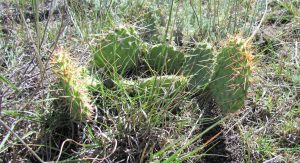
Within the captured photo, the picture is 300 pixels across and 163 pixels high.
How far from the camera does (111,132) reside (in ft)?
4.38

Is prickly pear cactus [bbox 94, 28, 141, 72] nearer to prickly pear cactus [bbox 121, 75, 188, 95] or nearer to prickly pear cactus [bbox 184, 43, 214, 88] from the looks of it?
prickly pear cactus [bbox 121, 75, 188, 95]

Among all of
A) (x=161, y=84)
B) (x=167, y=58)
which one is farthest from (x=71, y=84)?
(x=167, y=58)

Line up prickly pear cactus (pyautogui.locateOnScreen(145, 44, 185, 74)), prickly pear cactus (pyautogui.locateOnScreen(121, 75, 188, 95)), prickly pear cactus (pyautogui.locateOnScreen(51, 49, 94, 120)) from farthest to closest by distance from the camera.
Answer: prickly pear cactus (pyautogui.locateOnScreen(145, 44, 185, 74)) < prickly pear cactus (pyautogui.locateOnScreen(121, 75, 188, 95)) < prickly pear cactus (pyautogui.locateOnScreen(51, 49, 94, 120))

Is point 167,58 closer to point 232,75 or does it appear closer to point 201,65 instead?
point 201,65

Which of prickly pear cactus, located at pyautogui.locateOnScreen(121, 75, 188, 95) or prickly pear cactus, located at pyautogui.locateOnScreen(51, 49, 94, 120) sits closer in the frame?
prickly pear cactus, located at pyautogui.locateOnScreen(51, 49, 94, 120)

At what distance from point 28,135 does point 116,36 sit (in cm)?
49

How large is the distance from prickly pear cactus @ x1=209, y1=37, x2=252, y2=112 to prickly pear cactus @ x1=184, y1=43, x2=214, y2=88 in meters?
0.04

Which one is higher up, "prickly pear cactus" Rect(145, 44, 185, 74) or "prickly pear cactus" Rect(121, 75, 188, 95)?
"prickly pear cactus" Rect(145, 44, 185, 74)

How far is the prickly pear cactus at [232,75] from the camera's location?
51.6 inches

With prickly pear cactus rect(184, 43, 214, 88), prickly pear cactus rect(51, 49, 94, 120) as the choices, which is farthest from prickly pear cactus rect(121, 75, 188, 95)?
prickly pear cactus rect(51, 49, 94, 120)

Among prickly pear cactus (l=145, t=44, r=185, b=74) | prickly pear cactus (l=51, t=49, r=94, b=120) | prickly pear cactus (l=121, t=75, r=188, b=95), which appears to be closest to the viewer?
prickly pear cactus (l=51, t=49, r=94, b=120)

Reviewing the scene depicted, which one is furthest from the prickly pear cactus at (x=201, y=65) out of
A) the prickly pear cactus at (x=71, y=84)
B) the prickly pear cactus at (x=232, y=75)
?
the prickly pear cactus at (x=71, y=84)

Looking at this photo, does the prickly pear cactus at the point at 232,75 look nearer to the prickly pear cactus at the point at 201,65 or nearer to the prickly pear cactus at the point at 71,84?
the prickly pear cactus at the point at 201,65

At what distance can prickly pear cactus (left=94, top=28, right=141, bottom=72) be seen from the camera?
150 cm
